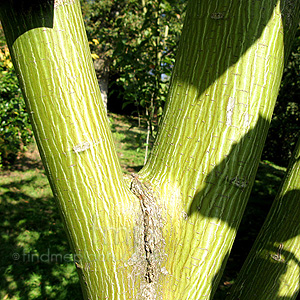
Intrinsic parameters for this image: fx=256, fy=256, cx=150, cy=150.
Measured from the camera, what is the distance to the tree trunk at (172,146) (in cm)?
90

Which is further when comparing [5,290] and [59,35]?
[5,290]

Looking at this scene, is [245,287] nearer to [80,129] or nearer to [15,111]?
[80,129]

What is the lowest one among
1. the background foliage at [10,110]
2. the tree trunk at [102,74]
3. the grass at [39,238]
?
the grass at [39,238]

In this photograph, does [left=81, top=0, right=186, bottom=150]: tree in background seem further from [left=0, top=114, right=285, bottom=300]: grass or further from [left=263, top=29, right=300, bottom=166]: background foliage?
[left=263, top=29, right=300, bottom=166]: background foliage

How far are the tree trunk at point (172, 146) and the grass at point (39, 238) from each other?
1.85m

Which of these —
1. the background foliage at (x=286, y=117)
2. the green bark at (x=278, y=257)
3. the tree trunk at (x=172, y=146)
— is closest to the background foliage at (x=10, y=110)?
the tree trunk at (x=172, y=146)

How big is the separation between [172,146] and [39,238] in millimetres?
3704

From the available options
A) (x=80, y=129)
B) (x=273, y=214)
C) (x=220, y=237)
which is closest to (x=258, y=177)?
(x=273, y=214)

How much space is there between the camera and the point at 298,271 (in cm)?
128

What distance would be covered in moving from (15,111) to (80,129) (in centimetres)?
518

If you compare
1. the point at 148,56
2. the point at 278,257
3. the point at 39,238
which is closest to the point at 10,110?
the point at 39,238

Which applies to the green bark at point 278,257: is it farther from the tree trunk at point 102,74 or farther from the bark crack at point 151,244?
the tree trunk at point 102,74

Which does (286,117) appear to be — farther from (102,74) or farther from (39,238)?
(39,238)

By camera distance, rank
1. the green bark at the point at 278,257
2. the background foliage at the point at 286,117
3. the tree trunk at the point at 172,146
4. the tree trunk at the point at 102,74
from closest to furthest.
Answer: the tree trunk at the point at 172,146 → the green bark at the point at 278,257 → the background foliage at the point at 286,117 → the tree trunk at the point at 102,74
